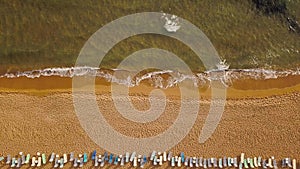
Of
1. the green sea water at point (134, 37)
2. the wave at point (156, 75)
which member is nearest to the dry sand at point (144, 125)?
the wave at point (156, 75)

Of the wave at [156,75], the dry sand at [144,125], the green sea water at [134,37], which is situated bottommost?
the dry sand at [144,125]

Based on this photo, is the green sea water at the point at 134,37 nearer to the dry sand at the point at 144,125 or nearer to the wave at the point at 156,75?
the wave at the point at 156,75

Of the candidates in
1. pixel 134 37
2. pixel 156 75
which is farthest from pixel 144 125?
pixel 134 37

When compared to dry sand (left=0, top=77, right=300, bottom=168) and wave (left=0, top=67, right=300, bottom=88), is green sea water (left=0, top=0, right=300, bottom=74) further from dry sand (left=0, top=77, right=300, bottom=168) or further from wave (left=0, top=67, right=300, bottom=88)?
dry sand (left=0, top=77, right=300, bottom=168)

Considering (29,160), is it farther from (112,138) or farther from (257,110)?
(257,110)

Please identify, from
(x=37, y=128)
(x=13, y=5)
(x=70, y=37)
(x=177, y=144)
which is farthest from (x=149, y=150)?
(x=13, y=5)

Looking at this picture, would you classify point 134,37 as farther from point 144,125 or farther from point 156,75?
point 144,125
